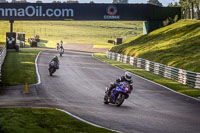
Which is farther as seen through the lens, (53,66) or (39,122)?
(53,66)

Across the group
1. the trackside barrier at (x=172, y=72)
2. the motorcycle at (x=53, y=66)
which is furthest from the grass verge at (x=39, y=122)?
the motorcycle at (x=53, y=66)

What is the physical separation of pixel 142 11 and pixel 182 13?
952cm

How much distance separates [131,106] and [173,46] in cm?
3727

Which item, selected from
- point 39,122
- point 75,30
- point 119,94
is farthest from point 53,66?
point 75,30

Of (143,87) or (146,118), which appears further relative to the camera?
(143,87)

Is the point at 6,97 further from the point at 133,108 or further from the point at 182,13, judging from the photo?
the point at 182,13

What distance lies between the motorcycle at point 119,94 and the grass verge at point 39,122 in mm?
3297

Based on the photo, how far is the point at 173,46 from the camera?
55.6 meters

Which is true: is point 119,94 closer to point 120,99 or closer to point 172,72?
point 120,99

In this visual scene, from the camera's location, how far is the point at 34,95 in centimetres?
2209

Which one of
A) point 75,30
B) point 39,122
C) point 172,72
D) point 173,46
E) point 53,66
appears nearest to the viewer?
point 39,122

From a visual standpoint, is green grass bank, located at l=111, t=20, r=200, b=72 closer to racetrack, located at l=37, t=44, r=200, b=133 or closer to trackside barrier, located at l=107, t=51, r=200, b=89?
trackside barrier, located at l=107, t=51, r=200, b=89

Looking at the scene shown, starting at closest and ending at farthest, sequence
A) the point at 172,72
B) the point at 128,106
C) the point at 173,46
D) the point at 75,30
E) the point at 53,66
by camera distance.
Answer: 1. the point at 128,106
2. the point at 53,66
3. the point at 172,72
4. the point at 173,46
5. the point at 75,30

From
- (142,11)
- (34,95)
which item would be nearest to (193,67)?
(34,95)
